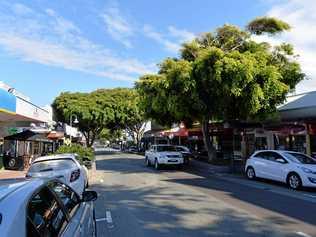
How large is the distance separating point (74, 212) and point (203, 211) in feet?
23.3

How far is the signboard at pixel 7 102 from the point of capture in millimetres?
19109

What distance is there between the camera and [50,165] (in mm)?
13883

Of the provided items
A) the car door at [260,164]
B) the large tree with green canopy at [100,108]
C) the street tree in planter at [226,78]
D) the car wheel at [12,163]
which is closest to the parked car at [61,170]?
the car door at [260,164]

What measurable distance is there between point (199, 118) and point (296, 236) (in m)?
20.6

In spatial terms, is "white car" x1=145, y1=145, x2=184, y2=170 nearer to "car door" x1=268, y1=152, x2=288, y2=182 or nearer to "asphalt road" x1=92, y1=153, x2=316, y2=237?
"car door" x1=268, y1=152, x2=288, y2=182

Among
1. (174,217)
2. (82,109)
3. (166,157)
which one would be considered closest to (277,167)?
(174,217)

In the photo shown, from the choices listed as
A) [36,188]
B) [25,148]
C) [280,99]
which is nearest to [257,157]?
[280,99]

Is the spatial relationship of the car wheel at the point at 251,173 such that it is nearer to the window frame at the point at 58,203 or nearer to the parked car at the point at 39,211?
the parked car at the point at 39,211

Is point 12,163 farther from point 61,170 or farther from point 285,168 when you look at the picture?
point 285,168

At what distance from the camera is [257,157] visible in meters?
22.2

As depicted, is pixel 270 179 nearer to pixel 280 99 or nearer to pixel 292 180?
pixel 292 180

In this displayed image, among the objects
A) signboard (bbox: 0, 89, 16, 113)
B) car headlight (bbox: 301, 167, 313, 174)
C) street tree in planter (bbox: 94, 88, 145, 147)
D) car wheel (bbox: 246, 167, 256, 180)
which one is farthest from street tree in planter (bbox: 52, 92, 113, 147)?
car headlight (bbox: 301, 167, 313, 174)

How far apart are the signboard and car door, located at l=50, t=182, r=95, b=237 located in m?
13.8

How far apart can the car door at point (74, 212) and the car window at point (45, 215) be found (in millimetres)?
123
